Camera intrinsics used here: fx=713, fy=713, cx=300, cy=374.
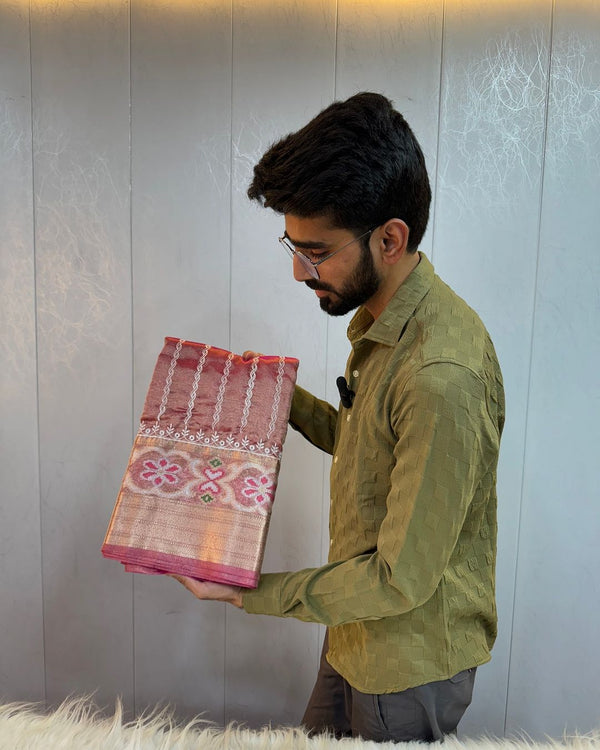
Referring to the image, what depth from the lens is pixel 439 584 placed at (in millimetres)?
1017

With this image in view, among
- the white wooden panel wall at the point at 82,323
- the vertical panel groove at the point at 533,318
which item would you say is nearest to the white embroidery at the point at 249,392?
the white wooden panel wall at the point at 82,323

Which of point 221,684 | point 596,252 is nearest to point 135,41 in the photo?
point 596,252

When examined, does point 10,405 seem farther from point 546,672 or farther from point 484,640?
point 546,672

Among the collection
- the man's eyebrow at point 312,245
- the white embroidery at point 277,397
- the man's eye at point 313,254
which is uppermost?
the man's eyebrow at point 312,245

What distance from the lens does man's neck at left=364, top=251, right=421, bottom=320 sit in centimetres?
102

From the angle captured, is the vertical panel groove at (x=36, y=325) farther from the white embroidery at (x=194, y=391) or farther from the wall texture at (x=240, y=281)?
the white embroidery at (x=194, y=391)

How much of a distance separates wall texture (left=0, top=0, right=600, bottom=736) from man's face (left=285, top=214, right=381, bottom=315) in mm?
656

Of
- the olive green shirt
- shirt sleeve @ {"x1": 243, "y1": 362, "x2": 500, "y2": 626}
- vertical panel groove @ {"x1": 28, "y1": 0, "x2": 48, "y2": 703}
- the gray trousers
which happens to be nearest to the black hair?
the olive green shirt

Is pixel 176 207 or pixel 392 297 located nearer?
pixel 392 297

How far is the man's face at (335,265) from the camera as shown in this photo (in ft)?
3.16

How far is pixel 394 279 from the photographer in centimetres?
103

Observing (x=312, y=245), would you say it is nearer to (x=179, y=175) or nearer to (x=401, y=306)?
(x=401, y=306)

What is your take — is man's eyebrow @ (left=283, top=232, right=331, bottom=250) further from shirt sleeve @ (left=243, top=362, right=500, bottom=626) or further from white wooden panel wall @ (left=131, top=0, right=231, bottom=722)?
white wooden panel wall @ (left=131, top=0, right=231, bottom=722)

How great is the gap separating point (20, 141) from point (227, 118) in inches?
19.3
